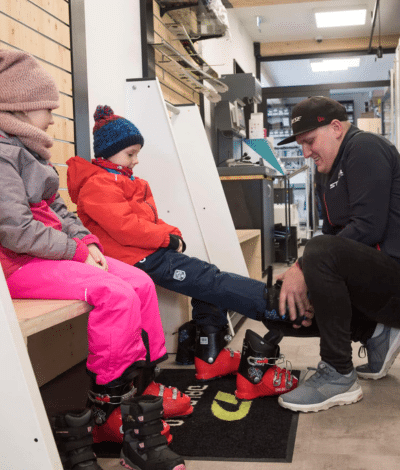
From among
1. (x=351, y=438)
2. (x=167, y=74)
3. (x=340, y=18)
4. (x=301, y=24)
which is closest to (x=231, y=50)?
(x=301, y=24)

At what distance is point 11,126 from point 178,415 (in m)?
1.02

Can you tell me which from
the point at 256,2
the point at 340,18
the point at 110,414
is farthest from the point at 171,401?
the point at 340,18

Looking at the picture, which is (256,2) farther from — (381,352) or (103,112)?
(381,352)

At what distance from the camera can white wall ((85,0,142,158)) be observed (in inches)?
108

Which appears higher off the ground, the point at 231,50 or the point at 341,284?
the point at 231,50

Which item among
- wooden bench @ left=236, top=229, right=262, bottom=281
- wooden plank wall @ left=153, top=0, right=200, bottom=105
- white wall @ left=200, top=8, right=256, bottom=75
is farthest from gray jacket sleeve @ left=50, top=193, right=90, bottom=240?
white wall @ left=200, top=8, right=256, bottom=75

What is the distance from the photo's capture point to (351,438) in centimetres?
155

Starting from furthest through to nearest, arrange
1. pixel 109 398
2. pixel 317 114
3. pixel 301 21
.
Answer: pixel 301 21 < pixel 317 114 < pixel 109 398

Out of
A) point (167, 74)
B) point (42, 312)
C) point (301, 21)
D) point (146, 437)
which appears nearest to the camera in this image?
point (42, 312)

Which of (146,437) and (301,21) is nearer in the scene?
(146,437)

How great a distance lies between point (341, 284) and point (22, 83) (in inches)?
46.1

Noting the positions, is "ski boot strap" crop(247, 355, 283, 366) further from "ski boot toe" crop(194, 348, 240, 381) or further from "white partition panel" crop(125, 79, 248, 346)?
"white partition panel" crop(125, 79, 248, 346)

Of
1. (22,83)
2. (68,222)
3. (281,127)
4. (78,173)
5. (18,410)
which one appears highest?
(281,127)

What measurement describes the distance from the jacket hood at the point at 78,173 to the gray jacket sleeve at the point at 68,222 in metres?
0.27
